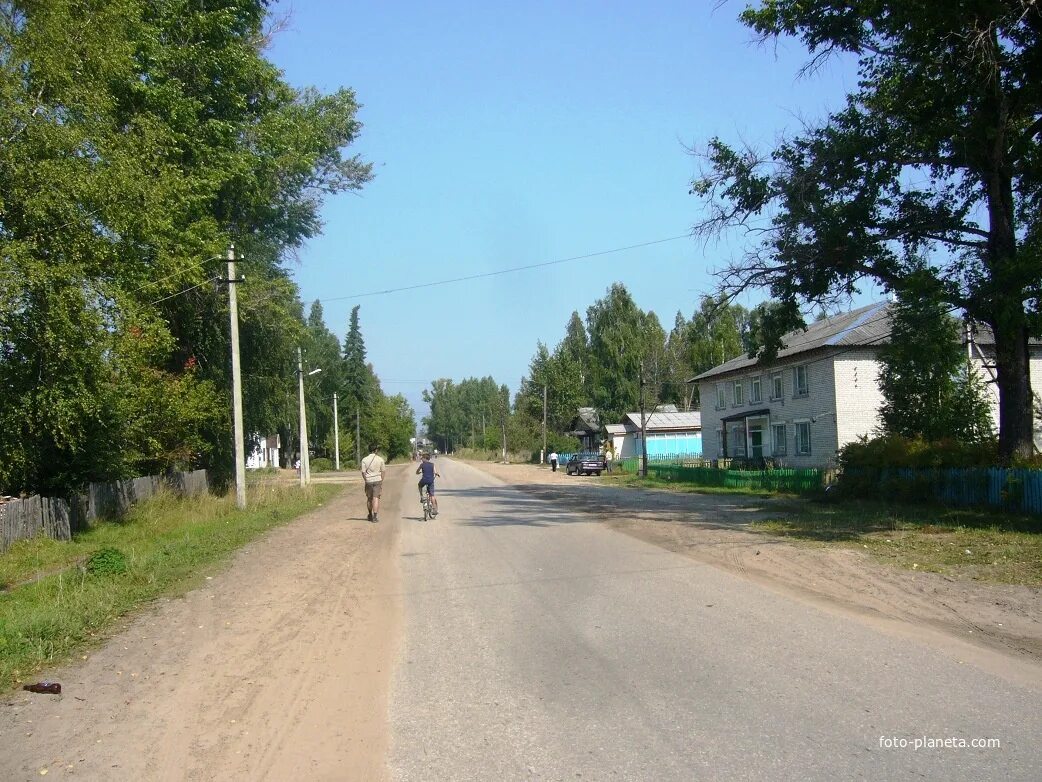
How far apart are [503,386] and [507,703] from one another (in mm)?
127245

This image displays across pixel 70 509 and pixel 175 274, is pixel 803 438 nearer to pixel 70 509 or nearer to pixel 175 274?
pixel 175 274

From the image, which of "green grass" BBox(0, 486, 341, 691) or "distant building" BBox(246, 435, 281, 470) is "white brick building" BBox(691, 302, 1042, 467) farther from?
"distant building" BBox(246, 435, 281, 470)

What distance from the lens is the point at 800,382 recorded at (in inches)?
1614

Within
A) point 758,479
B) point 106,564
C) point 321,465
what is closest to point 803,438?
point 758,479

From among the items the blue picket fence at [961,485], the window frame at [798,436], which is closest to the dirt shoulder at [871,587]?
the blue picket fence at [961,485]

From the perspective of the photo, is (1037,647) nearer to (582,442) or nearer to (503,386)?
(582,442)

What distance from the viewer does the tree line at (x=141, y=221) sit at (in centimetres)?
1492

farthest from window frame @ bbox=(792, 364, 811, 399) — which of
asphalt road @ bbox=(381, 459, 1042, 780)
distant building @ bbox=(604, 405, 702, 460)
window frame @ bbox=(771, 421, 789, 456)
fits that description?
asphalt road @ bbox=(381, 459, 1042, 780)

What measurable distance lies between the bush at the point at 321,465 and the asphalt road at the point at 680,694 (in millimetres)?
72411

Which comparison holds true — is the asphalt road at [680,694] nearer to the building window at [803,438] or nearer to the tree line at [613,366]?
the building window at [803,438]

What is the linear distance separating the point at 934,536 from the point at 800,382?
26802 mm

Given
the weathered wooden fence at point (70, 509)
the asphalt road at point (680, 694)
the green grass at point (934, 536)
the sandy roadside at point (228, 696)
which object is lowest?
the green grass at point (934, 536)

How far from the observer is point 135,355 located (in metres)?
18.5

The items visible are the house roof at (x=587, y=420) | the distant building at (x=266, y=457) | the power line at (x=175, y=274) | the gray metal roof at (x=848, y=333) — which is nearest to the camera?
the power line at (x=175, y=274)
